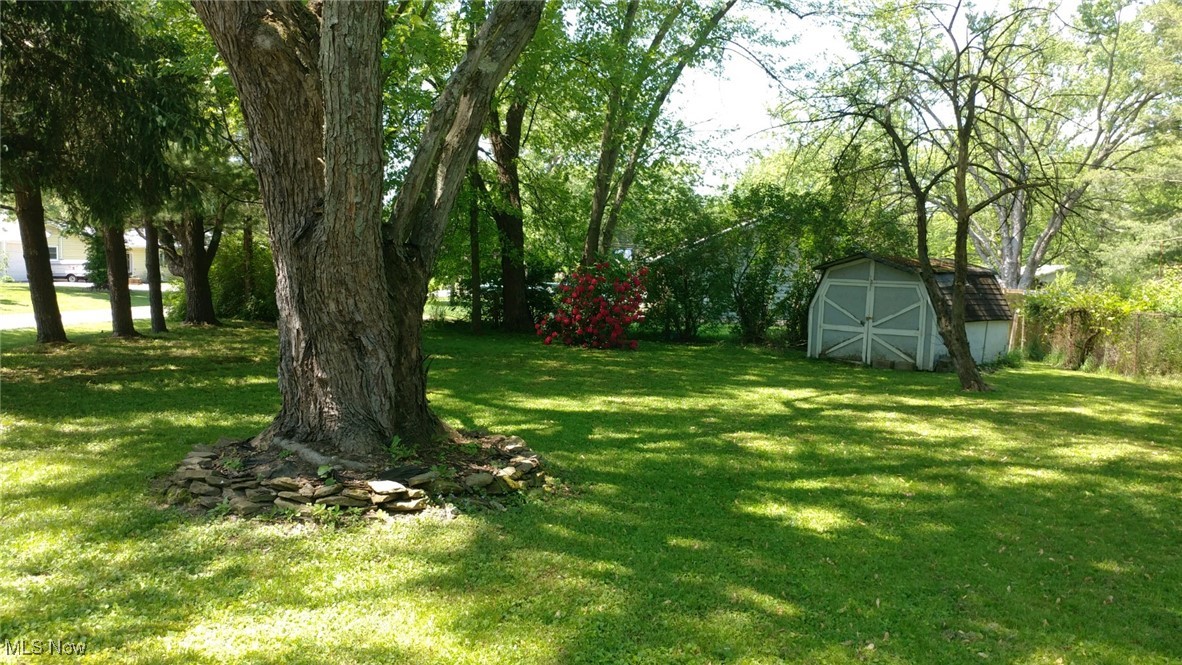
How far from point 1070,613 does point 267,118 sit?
20.9ft

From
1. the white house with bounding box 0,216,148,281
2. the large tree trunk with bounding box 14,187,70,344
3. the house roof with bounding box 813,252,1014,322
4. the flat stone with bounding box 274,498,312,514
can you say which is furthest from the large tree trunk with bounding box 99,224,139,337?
the white house with bounding box 0,216,148,281

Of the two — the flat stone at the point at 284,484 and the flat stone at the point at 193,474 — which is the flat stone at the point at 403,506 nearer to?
the flat stone at the point at 284,484

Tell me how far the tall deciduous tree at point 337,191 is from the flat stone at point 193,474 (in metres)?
0.58

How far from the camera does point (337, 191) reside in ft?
18.3

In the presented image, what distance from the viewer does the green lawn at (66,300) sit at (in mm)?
26344

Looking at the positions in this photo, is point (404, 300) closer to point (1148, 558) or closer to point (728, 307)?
point (1148, 558)

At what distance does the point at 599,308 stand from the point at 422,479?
13.1 m

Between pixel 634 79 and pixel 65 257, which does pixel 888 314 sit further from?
pixel 65 257

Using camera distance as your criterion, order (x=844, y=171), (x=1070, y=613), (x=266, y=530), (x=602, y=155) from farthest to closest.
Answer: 1. (x=602, y=155)
2. (x=844, y=171)
3. (x=266, y=530)
4. (x=1070, y=613)

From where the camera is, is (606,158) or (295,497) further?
(606,158)

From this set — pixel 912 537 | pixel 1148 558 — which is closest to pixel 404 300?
pixel 912 537

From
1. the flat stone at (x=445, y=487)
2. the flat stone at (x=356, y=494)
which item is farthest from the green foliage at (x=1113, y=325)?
the flat stone at (x=356, y=494)

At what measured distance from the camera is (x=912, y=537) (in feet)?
18.1
